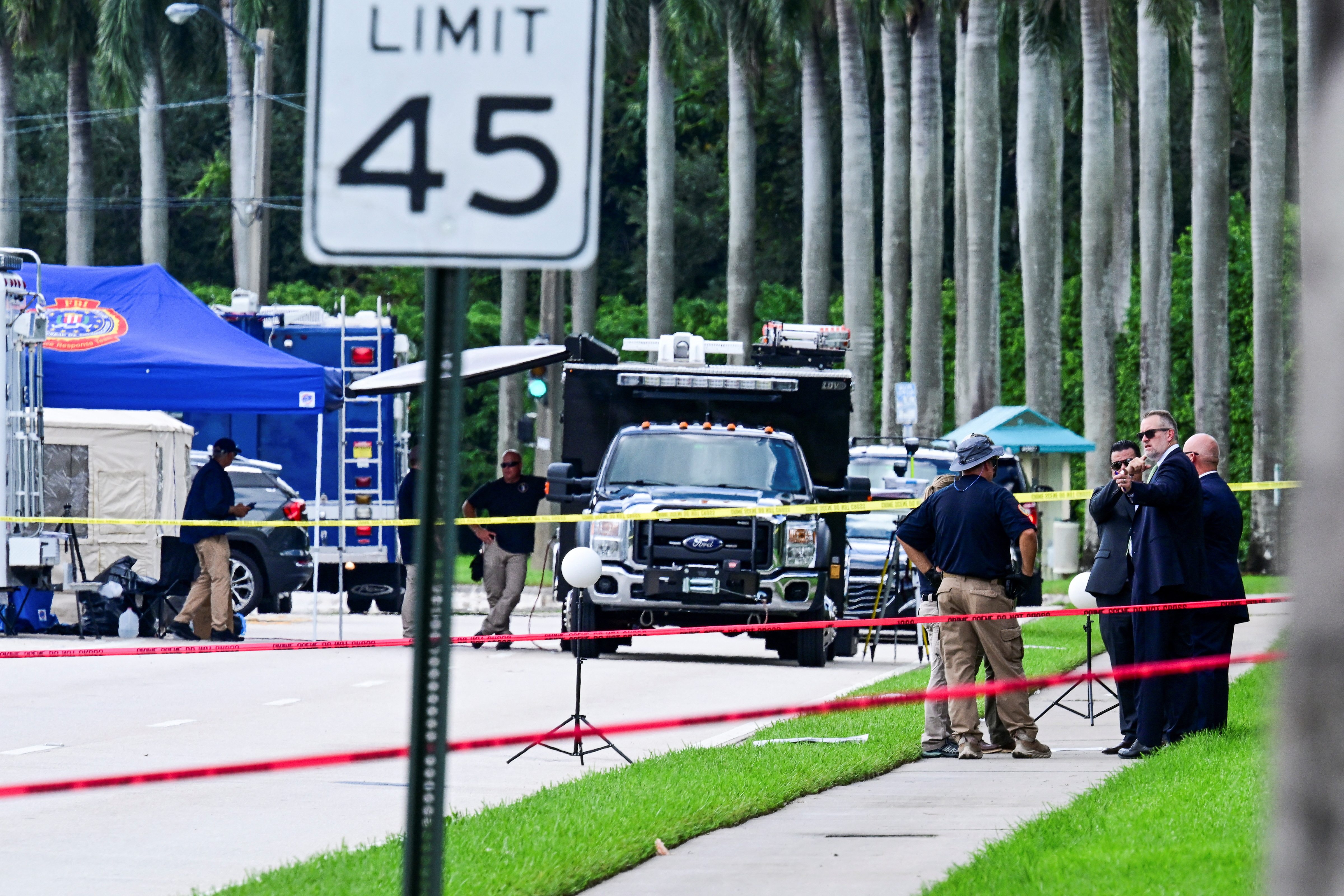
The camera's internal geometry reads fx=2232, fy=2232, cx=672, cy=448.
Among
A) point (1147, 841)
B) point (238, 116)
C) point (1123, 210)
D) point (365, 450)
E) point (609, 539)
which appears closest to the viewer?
point (1147, 841)

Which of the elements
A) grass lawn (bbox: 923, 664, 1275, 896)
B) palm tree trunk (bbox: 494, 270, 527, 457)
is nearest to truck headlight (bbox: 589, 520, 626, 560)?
grass lawn (bbox: 923, 664, 1275, 896)

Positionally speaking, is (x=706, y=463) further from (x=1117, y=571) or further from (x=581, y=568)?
(x=1117, y=571)

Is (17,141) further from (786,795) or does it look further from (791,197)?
(786,795)

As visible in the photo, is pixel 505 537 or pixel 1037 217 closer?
pixel 505 537

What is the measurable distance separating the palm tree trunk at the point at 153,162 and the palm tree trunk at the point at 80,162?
1.15 meters

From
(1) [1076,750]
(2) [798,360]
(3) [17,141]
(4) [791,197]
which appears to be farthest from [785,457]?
(3) [17,141]

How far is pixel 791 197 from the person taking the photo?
5738cm

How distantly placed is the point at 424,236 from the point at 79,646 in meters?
16.3

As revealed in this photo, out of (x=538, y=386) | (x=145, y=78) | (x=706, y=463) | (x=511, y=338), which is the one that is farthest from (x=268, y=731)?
(x=145, y=78)

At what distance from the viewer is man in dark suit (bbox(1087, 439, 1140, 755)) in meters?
13.0

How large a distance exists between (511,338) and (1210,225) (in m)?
14.2

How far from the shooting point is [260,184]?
108 feet

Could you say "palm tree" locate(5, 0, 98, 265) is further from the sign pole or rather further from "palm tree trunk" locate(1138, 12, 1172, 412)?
the sign pole

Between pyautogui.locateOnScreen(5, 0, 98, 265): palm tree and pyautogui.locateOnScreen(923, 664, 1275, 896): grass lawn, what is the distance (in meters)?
38.3
